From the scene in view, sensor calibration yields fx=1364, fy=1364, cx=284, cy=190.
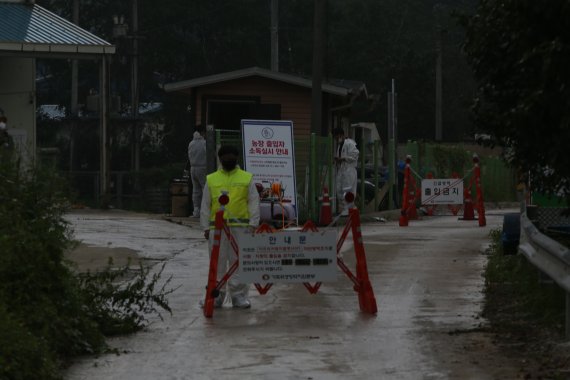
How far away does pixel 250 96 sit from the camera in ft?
111

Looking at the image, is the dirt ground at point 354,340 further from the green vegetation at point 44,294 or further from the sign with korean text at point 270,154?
the sign with korean text at point 270,154

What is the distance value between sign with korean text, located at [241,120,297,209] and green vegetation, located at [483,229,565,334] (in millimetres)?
8790

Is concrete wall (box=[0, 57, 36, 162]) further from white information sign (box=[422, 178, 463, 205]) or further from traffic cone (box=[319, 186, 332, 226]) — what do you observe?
white information sign (box=[422, 178, 463, 205])

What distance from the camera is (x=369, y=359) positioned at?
10547 mm

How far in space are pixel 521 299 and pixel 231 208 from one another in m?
3.10

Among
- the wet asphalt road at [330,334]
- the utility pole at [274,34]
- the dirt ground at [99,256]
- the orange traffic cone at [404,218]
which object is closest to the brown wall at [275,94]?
the orange traffic cone at [404,218]

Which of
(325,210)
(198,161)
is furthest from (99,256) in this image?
(198,161)

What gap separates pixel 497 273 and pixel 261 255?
397cm

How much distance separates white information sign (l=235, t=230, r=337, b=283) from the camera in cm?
1327

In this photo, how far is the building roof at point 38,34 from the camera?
28.7m

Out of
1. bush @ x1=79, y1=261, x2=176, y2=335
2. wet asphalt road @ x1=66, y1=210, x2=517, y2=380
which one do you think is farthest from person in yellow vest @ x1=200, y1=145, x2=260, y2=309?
bush @ x1=79, y1=261, x2=176, y2=335

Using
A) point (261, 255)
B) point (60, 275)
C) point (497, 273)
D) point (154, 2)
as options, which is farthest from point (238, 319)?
point (154, 2)

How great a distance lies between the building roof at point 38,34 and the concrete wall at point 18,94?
1069mm

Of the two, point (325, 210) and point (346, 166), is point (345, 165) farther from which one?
point (325, 210)
